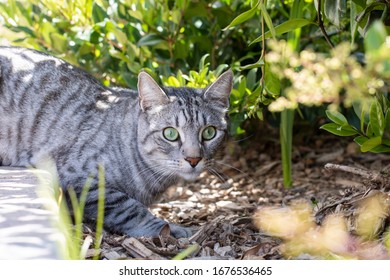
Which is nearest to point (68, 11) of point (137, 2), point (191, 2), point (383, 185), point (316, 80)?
point (137, 2)

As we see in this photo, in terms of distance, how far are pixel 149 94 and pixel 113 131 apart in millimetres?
343

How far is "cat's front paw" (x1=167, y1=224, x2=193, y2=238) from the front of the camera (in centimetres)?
297

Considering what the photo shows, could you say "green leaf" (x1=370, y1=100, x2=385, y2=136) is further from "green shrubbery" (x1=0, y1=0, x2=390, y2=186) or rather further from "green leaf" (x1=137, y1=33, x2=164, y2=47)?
"green leaf" (x1=137, y1=33, x2=164, y2=47)

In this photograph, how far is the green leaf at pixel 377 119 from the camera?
94.1 inches

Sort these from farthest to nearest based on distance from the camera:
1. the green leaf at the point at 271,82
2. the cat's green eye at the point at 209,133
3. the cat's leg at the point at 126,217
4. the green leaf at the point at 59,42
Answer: the green leaf at the point at 59,42, the cat's green eye at the point at 209,133, the cat's leg at the point at 126,217, the green leaf at the point at 271,82

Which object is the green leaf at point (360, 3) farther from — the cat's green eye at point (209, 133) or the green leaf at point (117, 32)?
the green leaf at point (117, 32)

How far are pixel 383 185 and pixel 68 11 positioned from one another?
229 cm

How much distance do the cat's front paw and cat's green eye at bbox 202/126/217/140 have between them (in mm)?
515

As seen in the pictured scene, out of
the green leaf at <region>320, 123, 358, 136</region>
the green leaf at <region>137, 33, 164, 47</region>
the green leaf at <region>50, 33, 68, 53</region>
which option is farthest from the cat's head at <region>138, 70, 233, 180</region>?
the green leaf at <region>50, 33, 68, 53</region>

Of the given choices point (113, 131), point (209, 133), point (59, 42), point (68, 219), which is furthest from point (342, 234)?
point (59, 42)

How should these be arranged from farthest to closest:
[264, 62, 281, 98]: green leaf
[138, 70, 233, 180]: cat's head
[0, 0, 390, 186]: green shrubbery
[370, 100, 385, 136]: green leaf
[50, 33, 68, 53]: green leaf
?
[50, 33, 68, 53]: green leaf < [0, 0, 390, 186]: green shrubbery < [138, 70, 233, 180]: cat's head < [264, 62, 281, 98]: green leaf < [370, 100, 385, 136]: green leaf

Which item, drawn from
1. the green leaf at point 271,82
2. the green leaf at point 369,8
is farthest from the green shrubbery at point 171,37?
the green leaf at point 369,8

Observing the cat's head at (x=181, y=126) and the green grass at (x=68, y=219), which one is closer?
the green grass at (x=68, y=219)

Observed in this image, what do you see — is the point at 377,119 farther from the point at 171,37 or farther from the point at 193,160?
the point at 171,37
